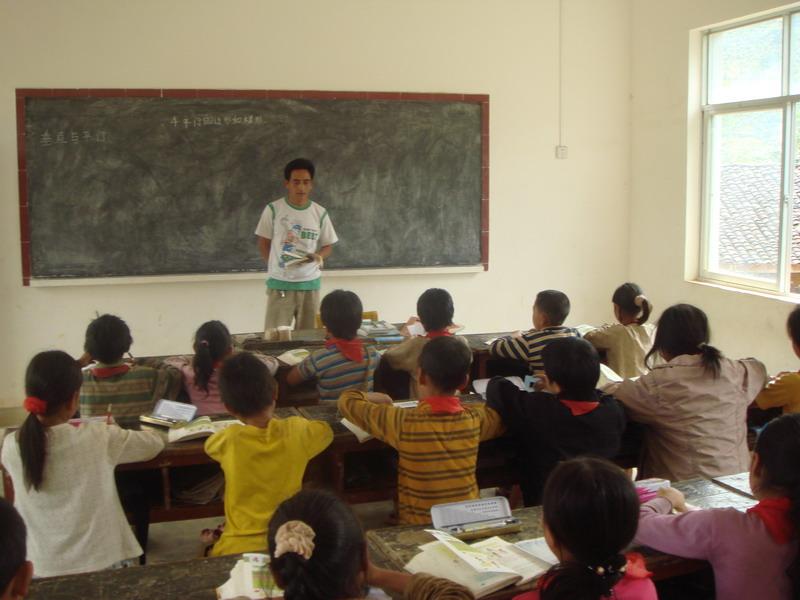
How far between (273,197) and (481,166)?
154 cm

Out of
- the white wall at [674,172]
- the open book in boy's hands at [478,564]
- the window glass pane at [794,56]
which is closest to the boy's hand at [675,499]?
the open book in boy's hands at [478,564]

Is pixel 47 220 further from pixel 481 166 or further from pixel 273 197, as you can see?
pixel 481 166

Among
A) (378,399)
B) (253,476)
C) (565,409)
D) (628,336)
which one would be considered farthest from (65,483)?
(628,336)

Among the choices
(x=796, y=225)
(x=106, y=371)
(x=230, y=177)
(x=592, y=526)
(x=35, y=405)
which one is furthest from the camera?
(x=230, y=177)

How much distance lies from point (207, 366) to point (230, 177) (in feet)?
8.84

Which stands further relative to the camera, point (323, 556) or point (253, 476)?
point (253, 476)

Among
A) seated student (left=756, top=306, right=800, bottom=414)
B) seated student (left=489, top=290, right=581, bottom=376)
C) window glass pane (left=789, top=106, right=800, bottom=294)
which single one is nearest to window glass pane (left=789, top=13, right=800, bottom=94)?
window glass pane (left=789, top=106, right=800, bottom=294)

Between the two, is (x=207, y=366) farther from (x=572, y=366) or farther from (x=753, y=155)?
(x=753, y=155)

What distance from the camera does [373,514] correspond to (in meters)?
3.79

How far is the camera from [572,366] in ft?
8.36

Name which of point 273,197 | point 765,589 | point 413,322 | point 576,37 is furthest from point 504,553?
point 576,37

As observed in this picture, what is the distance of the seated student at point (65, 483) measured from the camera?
2.34 meters

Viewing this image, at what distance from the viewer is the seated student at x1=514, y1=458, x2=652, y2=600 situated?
151 cm

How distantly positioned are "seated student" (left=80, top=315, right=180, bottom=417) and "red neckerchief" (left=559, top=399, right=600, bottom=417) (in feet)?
5.15
